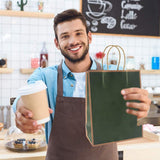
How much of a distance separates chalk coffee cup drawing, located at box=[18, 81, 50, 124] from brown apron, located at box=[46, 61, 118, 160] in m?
0.55

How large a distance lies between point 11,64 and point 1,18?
56 centimetres

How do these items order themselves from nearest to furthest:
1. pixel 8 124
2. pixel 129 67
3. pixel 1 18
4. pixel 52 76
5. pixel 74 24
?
pixel 74 24 < pixel 52 76 < pixel 8 124 < pixel 1 18 < pixel 129 67

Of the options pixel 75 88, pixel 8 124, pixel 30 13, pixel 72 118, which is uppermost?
pixel 30 13

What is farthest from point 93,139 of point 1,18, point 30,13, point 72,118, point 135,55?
point 135,55

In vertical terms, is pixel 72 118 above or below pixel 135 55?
below

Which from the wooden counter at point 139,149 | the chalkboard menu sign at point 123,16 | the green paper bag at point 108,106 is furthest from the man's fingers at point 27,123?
the chalkboard menu sign at point 123,16

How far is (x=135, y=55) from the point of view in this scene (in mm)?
3752

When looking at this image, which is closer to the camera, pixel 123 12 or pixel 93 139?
pixel 93 139

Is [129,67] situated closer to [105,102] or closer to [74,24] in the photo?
[74,24]

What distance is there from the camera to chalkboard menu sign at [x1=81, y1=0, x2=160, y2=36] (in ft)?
11.5

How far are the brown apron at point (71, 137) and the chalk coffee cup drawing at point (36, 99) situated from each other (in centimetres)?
55

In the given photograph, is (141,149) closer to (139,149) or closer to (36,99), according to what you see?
(139,149)

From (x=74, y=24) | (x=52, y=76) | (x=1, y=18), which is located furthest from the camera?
(x=1, y=18)

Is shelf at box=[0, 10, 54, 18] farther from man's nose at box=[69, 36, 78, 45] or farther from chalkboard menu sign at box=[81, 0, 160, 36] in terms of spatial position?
man's nose at box=[69, 36, 78, 45]
